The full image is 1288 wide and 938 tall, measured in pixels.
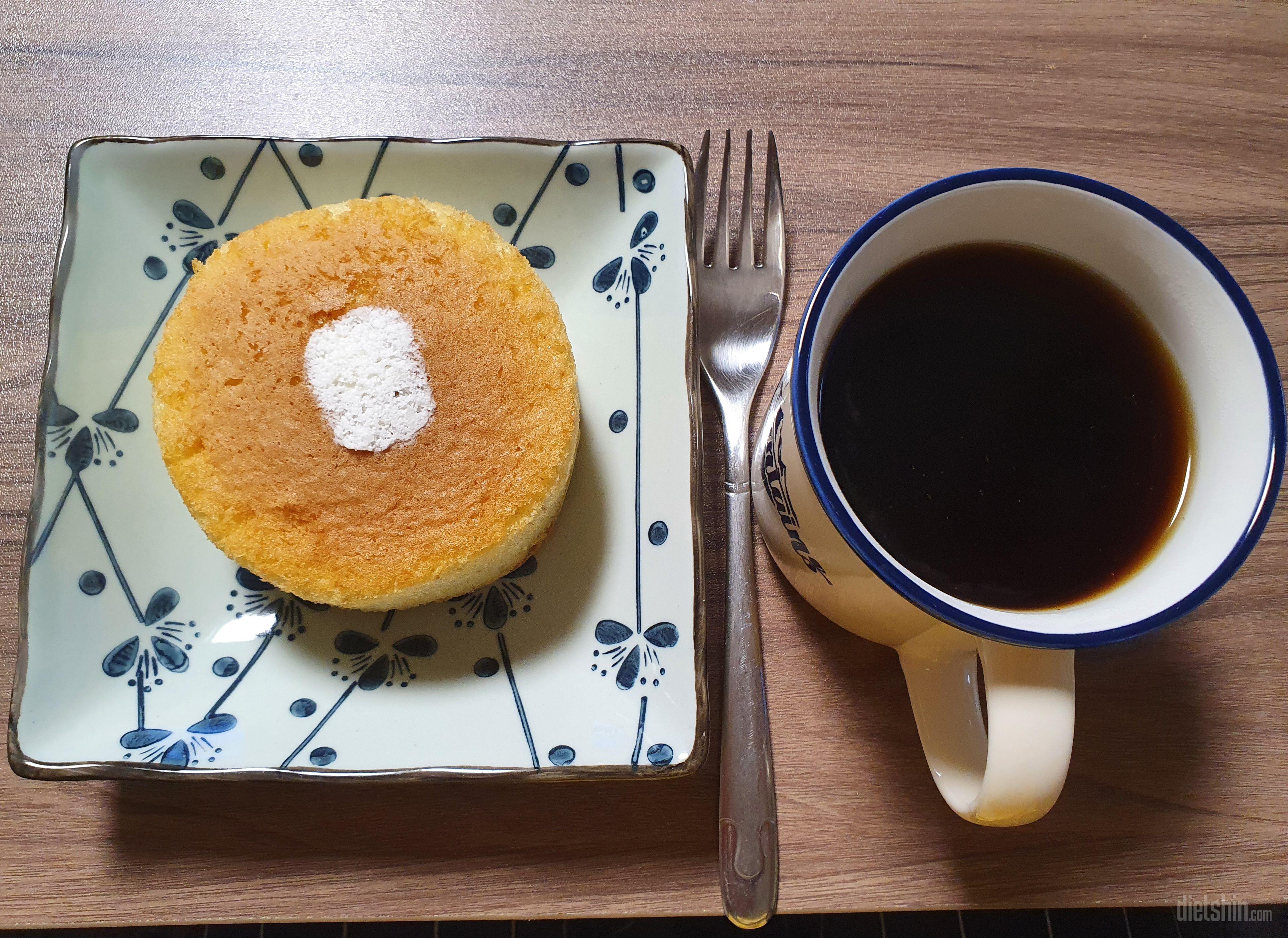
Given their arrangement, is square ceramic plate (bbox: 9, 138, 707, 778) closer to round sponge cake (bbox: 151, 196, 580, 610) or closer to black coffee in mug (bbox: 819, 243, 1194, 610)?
round sponge cake (bbox: 151, 196, 580, 610)

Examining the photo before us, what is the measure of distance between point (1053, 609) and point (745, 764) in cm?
41

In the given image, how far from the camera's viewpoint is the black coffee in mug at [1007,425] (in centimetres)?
78

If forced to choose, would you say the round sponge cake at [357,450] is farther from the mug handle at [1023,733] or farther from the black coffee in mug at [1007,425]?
the mug handle at [1023,733]

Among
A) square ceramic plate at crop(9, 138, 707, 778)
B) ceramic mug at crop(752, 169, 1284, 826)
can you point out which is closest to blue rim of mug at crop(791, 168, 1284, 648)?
ceramic mug at crop(752, 169, 1284, 826)

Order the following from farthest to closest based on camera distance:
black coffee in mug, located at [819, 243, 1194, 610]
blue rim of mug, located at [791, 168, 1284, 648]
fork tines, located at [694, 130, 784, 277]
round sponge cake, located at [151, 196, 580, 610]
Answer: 1. fork tines, located at [694, 130, 784, 277]
2. round sponge cake, located at [151, 196, 580, 610]
3. black coffee in mug, located at [819, 243, 1194, 610]
4. blue rim of mug, located at [791, 168, 1284, 648]

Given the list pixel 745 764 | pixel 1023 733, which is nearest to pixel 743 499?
pixel 745 764

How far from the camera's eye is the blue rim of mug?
0.66 meters

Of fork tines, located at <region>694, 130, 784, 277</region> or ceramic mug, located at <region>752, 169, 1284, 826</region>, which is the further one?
fork tines, located at <region>694, 130, 784, 277</region>

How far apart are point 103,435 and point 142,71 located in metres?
0.55

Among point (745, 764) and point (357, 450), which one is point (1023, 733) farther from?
point (357, 450)

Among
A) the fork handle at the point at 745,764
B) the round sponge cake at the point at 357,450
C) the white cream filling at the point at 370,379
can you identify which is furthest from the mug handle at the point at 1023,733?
the white cream filling at the point at 370,379

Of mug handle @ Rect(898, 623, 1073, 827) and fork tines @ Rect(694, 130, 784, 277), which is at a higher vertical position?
fork tines @ Rect(694, 130, 784, 277)

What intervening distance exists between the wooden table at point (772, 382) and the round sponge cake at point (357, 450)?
0.27 m

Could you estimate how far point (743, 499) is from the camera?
3.43 ft
